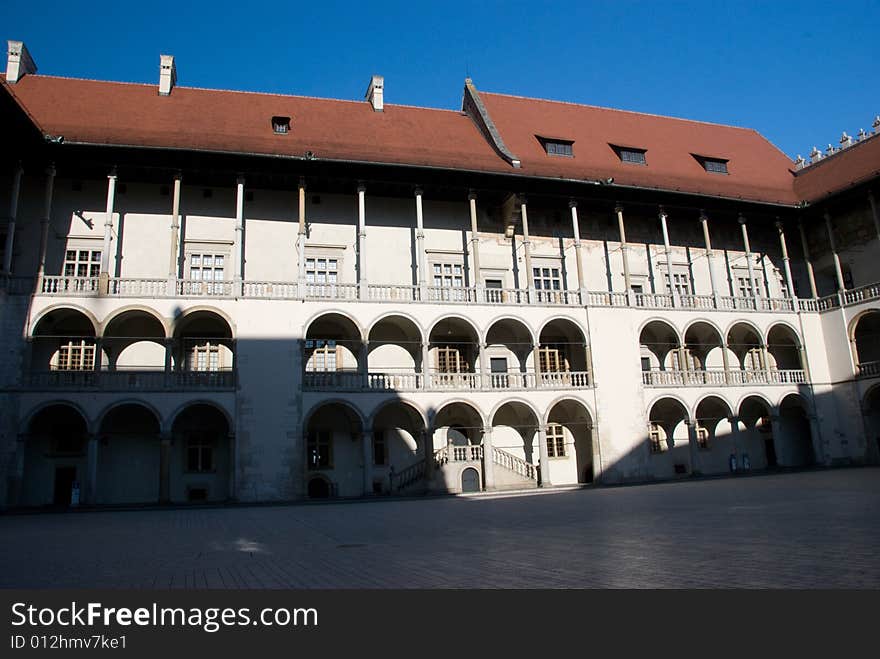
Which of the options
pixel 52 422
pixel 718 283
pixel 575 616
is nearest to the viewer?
pixel 575 616

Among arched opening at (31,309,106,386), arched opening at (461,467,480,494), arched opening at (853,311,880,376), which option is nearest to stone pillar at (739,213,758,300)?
arched opening at (853,311,880,376)

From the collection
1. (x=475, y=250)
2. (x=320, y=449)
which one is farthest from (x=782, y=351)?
(x=320, y=449)

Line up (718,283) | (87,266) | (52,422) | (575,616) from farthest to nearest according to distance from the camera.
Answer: (718,283)
(87,266)
(52,422)
(575,616)

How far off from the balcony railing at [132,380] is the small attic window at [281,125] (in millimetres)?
10441

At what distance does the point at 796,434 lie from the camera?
33562 millimetres

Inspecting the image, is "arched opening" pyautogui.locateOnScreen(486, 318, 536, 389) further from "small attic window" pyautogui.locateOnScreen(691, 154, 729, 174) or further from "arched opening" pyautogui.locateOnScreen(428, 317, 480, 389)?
"small attic window" pyautogui.locateOnScreen(691, 154, 729, 174)

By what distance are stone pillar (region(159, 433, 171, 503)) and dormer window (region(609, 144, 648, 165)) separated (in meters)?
23.5

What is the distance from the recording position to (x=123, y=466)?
981 inches

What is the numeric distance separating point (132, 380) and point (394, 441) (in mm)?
9878

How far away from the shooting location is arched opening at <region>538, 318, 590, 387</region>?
94.2 ft

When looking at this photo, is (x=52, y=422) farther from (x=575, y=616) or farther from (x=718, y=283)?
(x=718, y=283)

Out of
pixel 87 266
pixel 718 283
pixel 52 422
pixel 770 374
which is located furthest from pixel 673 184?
pixel 52 422

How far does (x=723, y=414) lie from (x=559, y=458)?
334 inches

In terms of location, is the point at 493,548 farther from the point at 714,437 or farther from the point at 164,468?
the point at 714,437
